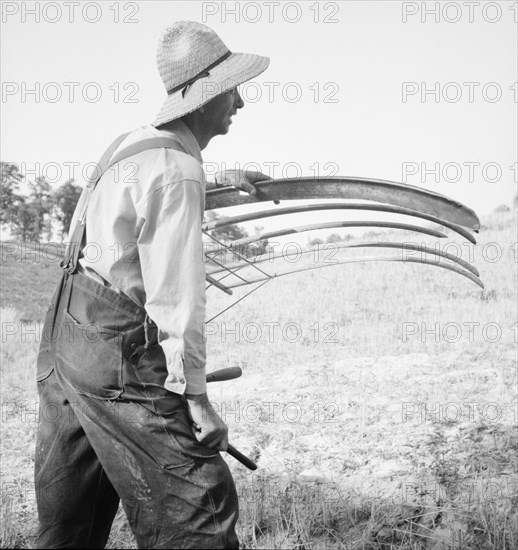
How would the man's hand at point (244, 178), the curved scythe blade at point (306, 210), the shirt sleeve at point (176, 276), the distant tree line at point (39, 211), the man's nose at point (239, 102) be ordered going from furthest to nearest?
the distant tree line at point (39, 211)
the curved scythe blade at point (306, 210)
the man's hand at point (244, 178)
the man's nose at point (239, 102)
the shirt sleeve at point (176, 276)

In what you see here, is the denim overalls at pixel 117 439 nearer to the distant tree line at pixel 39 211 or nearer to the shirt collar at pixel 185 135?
the shirt collar at pixel 185 135

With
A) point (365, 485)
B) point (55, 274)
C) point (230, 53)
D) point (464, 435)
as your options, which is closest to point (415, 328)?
point (464, 435)

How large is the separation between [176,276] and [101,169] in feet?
1.48

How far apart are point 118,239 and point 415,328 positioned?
8097 mm

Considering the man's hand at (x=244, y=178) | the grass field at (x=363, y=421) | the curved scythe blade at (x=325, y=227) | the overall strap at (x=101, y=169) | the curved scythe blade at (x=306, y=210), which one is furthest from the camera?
the grass field at (x=363, y=421)

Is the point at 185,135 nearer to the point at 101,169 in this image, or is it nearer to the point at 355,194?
the point at 101,169

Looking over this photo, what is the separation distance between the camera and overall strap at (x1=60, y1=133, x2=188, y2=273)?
6.00ft

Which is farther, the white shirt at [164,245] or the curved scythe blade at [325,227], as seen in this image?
the curved scythe blade at [325,227]

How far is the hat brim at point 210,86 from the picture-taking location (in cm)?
196

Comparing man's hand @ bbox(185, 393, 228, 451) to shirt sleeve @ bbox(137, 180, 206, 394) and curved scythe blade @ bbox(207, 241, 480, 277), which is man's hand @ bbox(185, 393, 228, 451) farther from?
curved scythe blade @ bbox(207, 241, 480, 277)


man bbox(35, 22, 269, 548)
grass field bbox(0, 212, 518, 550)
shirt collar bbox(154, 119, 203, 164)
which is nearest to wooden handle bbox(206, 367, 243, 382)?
man bbox(35, 22, 269, 548)

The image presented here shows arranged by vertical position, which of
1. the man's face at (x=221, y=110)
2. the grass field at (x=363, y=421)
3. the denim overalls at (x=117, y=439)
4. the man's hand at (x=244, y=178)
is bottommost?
the grass field at (x=363, y=421)

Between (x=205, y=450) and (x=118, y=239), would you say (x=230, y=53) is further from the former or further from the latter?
(x=205, y=450)

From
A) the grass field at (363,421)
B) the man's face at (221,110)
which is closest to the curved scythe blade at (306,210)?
the man's face at (221,110)
